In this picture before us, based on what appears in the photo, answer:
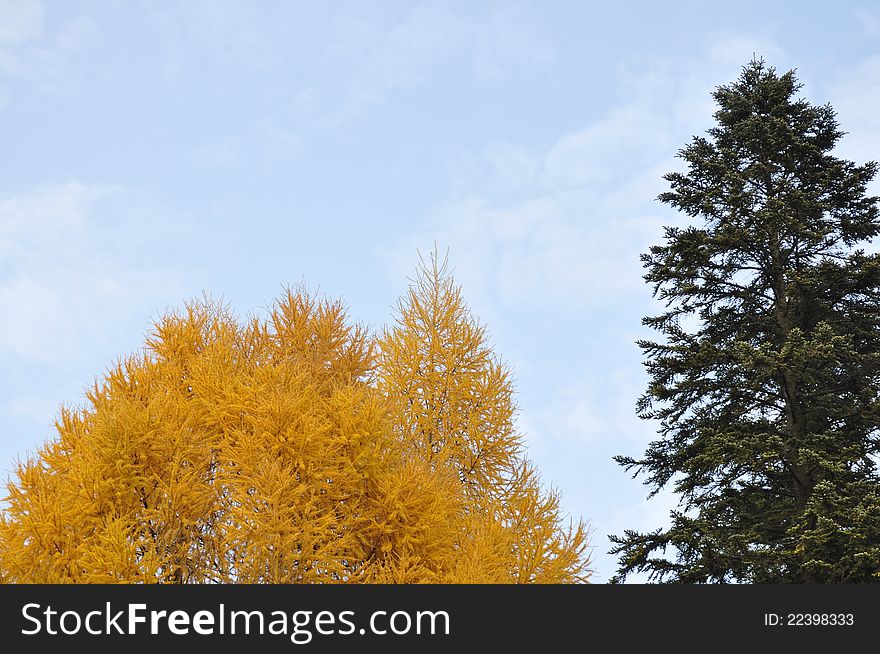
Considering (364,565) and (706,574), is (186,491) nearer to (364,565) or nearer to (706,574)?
(364,565)

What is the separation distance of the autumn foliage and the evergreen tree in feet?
11.8

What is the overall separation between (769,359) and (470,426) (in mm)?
7962

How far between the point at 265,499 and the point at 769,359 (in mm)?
12169

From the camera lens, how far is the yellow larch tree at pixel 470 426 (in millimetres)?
20766

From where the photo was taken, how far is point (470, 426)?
2361 centimetres

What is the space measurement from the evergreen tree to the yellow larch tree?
6.51 ft

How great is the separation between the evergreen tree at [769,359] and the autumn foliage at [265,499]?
142 inches

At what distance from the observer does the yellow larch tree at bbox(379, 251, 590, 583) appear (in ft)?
68.1

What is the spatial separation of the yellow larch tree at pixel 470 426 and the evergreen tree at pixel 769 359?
198 cm

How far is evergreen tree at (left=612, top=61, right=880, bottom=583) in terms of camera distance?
19.6 m

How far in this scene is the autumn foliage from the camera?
17.8 m

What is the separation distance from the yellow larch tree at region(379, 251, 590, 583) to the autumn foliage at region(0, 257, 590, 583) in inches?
2.6

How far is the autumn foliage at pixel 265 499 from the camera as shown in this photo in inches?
701

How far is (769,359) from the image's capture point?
→ 20484 millimetres
